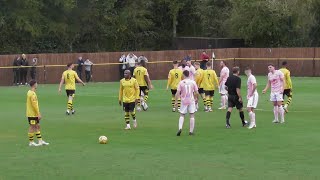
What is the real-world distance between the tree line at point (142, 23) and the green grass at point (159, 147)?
28612 millimetres

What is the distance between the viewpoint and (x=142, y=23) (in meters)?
65.9

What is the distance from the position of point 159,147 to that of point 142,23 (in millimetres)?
45739

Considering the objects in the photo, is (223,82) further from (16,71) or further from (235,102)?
(16,71)

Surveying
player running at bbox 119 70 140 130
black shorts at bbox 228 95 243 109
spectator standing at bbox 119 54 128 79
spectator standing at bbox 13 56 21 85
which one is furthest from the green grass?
spectator standing at bbox 119 54 128 79

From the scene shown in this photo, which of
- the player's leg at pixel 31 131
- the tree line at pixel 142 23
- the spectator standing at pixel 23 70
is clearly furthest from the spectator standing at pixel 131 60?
the player's leg at pixel 31 131

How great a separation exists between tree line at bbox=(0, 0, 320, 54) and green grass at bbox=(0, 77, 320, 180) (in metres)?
28.6

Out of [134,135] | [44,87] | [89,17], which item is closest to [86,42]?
[89,17]

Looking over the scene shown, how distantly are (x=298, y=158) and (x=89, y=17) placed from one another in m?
48.2

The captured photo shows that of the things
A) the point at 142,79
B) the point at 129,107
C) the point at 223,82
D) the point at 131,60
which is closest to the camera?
the point at 129,107

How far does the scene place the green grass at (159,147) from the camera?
16656 millimetres

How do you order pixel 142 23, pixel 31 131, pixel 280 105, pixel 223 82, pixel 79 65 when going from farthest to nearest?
1. pixel 142 23
2. pixel 79 65
3. pixel 223 82
4. pixel 280 105
5. pixel 31 131

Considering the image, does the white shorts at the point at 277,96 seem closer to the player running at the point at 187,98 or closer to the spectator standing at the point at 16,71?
the player running at the point at 187,98

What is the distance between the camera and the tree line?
61.6 m

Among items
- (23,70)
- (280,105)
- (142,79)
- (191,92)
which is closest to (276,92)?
(280,105)
